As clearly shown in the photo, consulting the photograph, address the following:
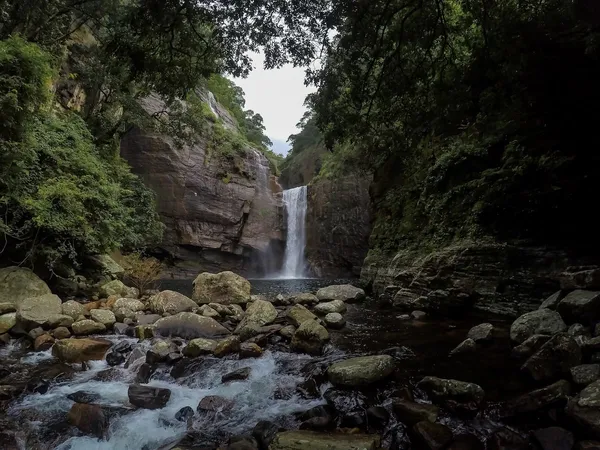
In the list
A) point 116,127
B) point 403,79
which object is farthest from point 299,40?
point 116,127

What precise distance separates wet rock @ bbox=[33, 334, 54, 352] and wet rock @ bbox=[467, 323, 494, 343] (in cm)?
722

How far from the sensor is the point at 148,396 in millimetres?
4289

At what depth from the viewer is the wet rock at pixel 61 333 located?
647 cm

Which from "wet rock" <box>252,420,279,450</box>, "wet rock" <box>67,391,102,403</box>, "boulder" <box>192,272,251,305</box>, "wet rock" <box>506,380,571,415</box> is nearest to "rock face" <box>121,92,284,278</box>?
"boulder" <box>192,272,251,305</box>

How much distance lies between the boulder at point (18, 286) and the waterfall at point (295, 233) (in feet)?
61.0

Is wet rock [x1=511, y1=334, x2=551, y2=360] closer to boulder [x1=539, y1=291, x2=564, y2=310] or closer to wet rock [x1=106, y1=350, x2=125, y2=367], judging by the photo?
boulder [x1=539, y1=291, x2=564, y2=310]

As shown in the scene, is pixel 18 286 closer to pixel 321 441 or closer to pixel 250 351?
pixel 250 351

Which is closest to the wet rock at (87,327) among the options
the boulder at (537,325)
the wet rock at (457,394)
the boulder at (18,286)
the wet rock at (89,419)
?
the boulder at (18,286)

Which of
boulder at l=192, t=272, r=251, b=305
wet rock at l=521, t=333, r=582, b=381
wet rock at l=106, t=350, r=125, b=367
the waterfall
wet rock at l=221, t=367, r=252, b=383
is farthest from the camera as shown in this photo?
the waterfall

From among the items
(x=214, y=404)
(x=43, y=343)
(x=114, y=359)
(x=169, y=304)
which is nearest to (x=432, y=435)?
(x=214, y=404)

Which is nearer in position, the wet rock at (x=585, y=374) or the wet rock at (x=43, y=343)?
the wet rock at (x=585, y=374)

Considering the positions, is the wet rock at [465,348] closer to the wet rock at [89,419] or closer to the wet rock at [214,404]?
the wet rock at [214,404]

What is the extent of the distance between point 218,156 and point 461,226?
1824cm

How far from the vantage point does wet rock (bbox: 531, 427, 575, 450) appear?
285cm
